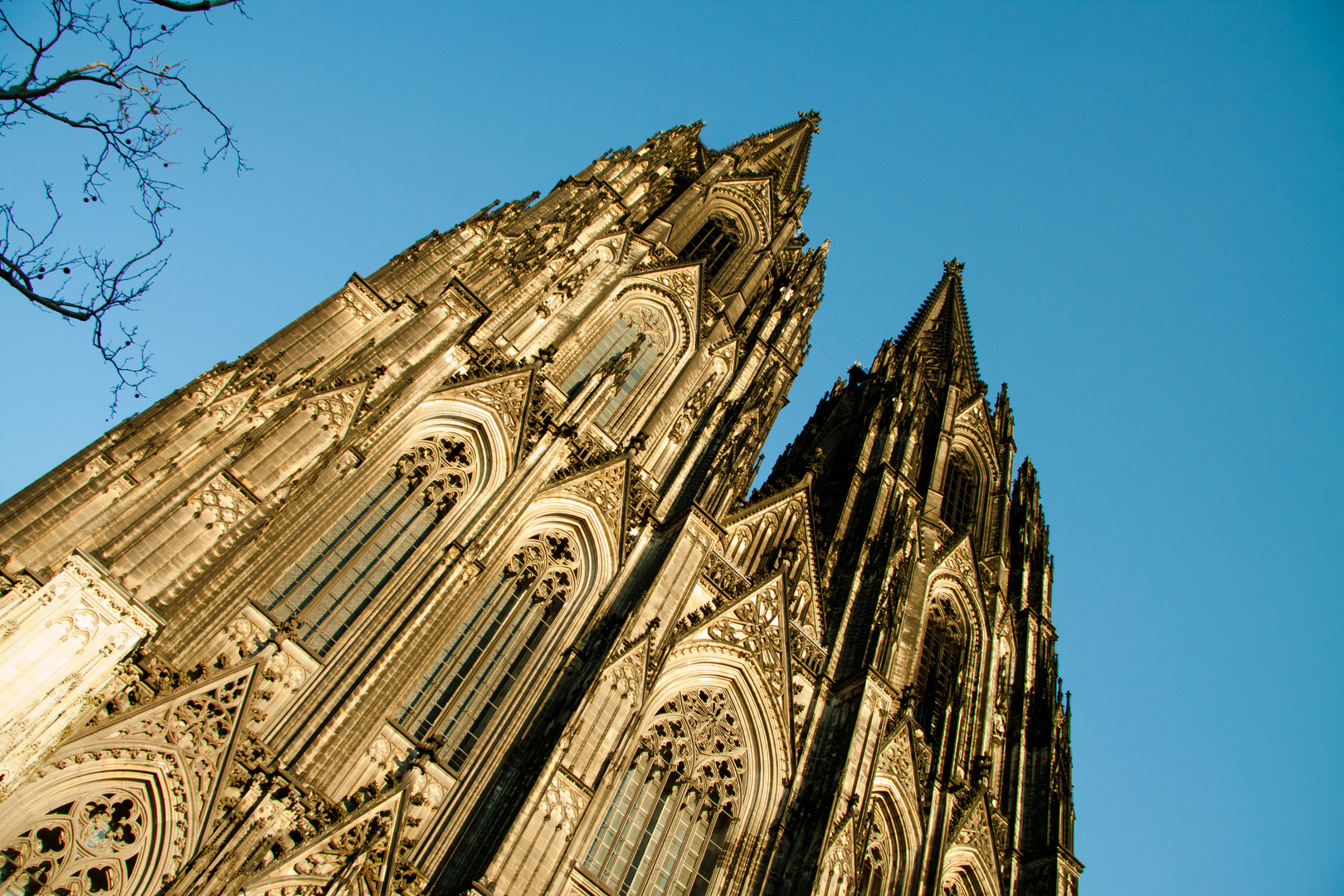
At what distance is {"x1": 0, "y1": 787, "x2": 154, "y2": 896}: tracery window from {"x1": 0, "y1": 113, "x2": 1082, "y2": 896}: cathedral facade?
0.11ft

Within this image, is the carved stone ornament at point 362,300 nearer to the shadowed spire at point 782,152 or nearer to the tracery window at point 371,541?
the tracery window at point 371,541

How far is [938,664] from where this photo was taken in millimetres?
26344

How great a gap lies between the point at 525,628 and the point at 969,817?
38.6 ft

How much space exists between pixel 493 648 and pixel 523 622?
2.73 ft

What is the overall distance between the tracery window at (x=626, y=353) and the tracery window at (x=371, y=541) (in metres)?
3.70

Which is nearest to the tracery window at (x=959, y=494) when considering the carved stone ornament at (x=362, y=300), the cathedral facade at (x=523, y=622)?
the cathedral facade at (x=523, y=622)

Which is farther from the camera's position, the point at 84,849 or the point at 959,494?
the point at 959,494

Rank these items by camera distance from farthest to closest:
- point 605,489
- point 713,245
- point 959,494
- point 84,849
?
point 959,494 < point 713,245 < point 605,489 < point 84,849

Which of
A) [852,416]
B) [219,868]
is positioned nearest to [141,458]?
[219,868]

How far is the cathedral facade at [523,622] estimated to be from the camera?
11.5 metres

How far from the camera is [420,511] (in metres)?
16.8

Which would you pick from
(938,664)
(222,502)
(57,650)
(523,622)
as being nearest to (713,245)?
(938,664)

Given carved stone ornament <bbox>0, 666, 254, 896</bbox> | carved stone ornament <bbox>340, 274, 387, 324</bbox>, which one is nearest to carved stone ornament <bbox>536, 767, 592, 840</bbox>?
carved stone ornament <bbox>0, 666, 254, 896</bbox>

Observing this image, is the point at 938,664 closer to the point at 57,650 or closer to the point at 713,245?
the point at 713,245
